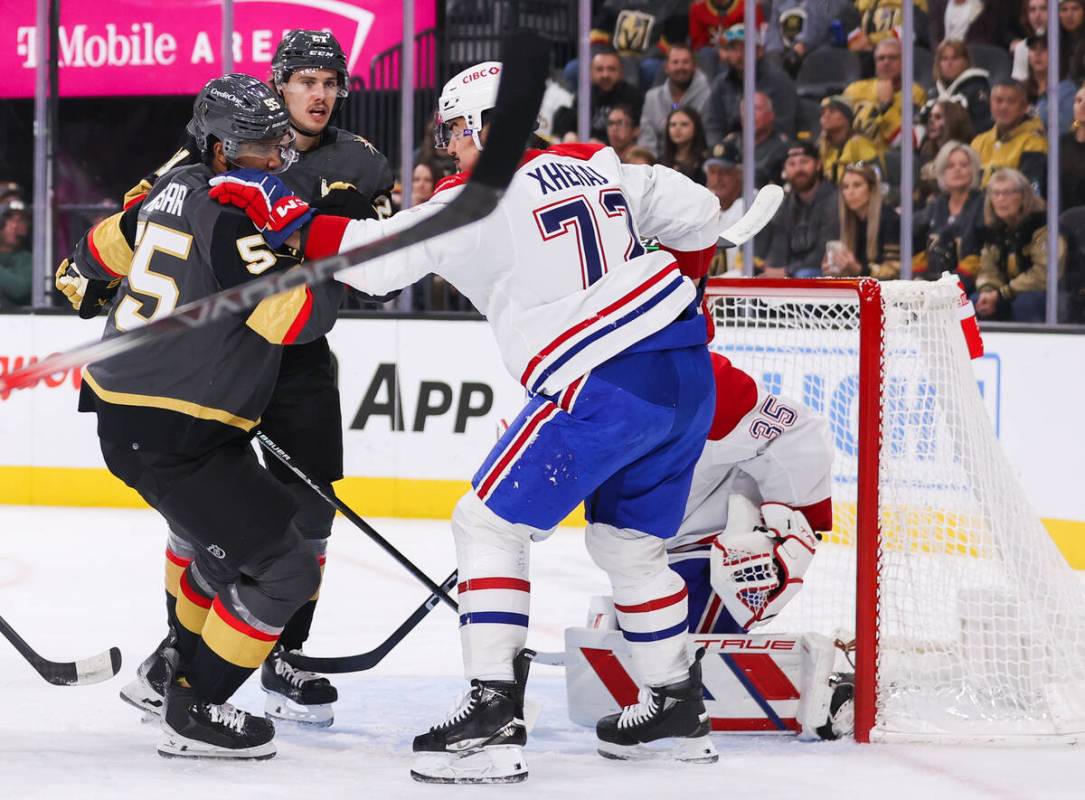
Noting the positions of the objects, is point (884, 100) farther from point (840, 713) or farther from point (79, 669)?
point (79, 669)

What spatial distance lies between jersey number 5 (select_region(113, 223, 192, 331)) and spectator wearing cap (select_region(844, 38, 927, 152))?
3744 millimetres

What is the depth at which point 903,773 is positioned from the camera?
2309 millimetres

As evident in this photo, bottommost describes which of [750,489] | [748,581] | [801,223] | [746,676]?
[746,676]

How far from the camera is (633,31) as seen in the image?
5.87 metres

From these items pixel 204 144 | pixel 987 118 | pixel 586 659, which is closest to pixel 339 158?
pixel 204 144

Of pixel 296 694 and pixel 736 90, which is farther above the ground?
pixel 736 90

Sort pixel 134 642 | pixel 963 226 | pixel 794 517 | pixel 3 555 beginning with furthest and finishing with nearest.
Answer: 1. pixel 963 226
2. pixel 3 555
3. pixel 134 642
4. pixel 794 517

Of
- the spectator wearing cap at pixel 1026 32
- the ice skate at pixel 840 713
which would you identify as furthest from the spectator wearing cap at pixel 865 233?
the ice skate at pixel 840 713

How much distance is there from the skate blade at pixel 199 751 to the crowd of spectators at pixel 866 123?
11.4 feet

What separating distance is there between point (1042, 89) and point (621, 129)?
1.50 m

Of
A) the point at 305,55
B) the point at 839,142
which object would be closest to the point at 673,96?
the point at 839,142

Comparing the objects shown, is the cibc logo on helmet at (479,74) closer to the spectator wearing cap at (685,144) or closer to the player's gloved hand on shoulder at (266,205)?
the player's gloved hand on shoulder at (266,205)

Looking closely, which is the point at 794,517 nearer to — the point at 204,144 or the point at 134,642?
the point at 204,144

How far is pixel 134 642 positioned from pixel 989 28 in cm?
386
